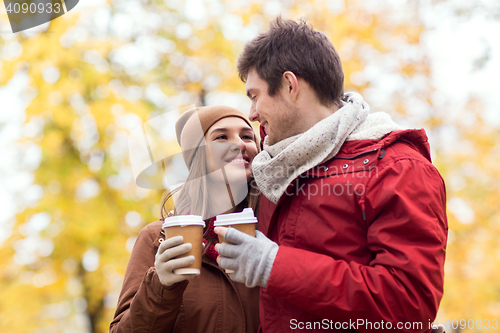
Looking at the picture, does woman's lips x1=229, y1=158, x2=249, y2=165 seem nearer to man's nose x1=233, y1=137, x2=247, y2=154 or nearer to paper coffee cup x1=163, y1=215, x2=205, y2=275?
man's nose x1=233, y1=137, x2=247, y2=154

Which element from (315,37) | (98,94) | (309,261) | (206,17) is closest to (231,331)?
(309,261)

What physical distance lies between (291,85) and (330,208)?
621 mm

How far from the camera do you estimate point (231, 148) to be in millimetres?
2361

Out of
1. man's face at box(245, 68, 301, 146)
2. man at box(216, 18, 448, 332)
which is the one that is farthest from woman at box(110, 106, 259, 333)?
man's face at box(245, 68, 301, 146)

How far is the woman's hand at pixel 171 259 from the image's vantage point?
1.64 metres

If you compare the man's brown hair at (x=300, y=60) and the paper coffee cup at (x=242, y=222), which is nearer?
the paper coffee cup at (x=242, y=222)

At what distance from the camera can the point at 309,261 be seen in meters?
1.48

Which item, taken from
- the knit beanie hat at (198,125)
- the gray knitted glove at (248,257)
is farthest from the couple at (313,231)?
the knit beanie hat at (198,125)

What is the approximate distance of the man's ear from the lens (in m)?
1.87

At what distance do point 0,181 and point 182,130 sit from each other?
439cm

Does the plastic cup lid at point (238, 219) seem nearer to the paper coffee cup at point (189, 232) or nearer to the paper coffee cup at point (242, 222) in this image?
the paper coffee cup at point (242, 222)

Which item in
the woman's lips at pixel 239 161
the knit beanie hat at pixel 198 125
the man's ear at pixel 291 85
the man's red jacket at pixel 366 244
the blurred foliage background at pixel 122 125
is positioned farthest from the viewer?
the blurred foliage background at pixel 122 125

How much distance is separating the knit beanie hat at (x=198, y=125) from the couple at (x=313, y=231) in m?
0.29

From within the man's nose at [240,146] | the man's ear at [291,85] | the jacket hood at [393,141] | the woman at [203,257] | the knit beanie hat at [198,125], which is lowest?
the woman at [203,257]
